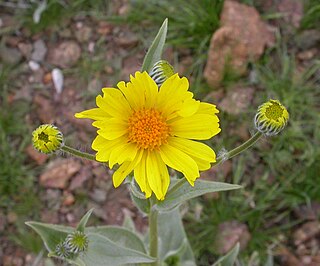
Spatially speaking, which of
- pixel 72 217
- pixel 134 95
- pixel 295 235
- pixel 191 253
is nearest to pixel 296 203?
pixel 295 235

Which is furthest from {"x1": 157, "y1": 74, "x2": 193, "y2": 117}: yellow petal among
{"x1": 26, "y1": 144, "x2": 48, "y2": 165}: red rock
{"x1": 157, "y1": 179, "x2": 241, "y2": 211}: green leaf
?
{"x1": 26, "y1": 144, "x2": 48, "y2": 165}: red rock

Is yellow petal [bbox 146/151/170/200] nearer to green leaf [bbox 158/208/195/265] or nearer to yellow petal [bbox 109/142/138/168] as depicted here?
yellow petal [bbox 109/142/138/168]

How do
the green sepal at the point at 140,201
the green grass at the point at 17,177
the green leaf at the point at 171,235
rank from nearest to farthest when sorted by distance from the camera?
the green sepal at the point at 140,201 < the green leaf at the point at 171,235 < the green grass at the point at 17,177

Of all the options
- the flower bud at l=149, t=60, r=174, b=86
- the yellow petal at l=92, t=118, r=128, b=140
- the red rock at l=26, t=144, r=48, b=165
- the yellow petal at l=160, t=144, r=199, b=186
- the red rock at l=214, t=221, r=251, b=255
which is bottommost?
the red rock at l=214, t=221, r=251, b=255

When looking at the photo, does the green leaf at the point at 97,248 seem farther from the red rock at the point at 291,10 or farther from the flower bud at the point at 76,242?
the red rock at the point at 291,10

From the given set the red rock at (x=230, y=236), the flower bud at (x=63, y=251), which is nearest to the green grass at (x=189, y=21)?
the red rock at (x=230, y=236)

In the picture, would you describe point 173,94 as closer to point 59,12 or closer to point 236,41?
point 236,41
